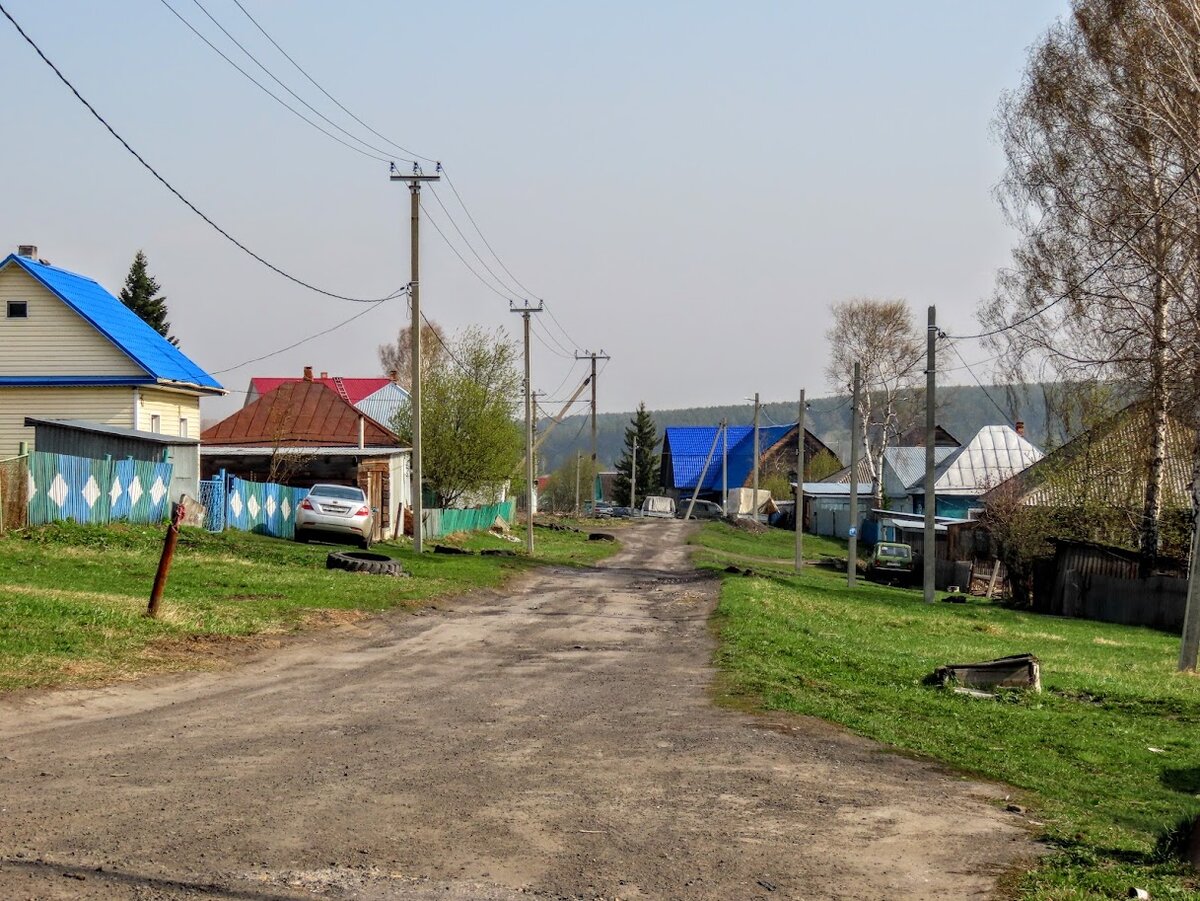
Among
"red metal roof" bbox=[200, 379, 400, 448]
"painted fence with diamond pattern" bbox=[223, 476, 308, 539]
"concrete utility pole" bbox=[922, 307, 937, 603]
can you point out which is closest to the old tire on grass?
"painted fence with diamond pattern" bbox=[223, 476, 308, 539]

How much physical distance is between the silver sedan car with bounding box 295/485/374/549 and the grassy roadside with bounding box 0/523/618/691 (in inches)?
A: 40.6

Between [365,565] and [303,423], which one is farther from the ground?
[303,423]

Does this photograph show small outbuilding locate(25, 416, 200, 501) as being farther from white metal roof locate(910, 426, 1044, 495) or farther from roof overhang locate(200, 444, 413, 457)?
white metal roof locate(910, 426, 1044, 495)

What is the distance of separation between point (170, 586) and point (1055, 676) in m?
13.0

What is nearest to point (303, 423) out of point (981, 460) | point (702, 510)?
point (981, 460)

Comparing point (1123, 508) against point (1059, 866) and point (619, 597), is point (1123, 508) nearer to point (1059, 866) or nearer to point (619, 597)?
point (619, 597)

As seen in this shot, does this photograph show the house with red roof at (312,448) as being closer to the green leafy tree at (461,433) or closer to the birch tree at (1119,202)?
the green leafy tree at (461,433)

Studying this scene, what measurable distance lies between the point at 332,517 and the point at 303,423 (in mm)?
20288

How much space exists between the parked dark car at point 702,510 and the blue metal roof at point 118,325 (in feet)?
191

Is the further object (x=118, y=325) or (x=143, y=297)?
(x=143, y=297)

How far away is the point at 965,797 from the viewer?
27.9 feet

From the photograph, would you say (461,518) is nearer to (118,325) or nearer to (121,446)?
(118,325)

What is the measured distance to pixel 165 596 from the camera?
18219 millimetres

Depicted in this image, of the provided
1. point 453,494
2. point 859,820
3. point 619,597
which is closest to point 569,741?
point 859,820
